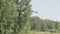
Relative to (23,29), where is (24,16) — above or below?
above

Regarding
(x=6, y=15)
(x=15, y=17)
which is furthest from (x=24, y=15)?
(x=6, y=15)

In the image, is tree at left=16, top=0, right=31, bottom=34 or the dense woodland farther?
tree at left=16, top=0, right=31, bottom=34

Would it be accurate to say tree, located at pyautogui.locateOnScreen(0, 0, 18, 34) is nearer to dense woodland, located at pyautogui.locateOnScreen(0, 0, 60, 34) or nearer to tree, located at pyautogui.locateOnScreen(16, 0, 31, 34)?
dense woodland, located at pyautogui.locateOnScreen(0, 0, 60, 34)

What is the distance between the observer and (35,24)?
245 ft

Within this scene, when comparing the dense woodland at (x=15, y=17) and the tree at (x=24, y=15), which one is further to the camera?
the tree at (x=24, y=15)

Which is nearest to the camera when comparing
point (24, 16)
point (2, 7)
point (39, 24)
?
point (2, 7)

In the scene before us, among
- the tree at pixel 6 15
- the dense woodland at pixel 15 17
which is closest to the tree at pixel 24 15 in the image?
the dense woodland at pixel 15 17

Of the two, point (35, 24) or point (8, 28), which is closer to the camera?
point (8, 28)

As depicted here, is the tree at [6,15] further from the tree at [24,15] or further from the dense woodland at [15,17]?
the tree at [24,15]

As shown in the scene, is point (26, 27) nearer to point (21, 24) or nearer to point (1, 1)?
point (21, 24)

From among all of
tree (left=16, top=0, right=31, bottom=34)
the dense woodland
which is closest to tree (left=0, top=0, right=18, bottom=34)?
the dense woodland

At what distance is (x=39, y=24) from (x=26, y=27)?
1842 inches

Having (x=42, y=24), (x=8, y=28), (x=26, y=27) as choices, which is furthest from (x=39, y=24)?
(x=8, y=28)

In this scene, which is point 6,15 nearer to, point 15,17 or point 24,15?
point 15,17
